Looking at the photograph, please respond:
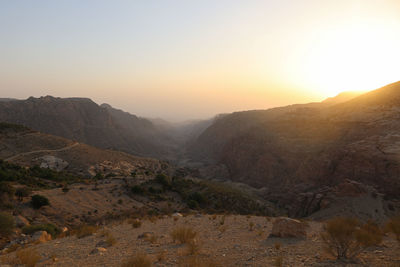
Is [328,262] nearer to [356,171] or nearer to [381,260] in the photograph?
[381,260]

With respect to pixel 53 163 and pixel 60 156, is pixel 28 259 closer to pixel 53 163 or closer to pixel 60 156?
pixel 53 163

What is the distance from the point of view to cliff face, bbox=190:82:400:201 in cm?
3059

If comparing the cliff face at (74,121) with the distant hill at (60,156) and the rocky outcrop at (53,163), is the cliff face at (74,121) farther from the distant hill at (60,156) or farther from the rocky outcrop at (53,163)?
the rocky outcrop at (53,163)

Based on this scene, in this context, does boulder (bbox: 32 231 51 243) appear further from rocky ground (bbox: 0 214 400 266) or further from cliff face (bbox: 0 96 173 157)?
cliff face (bbox: 0 96 173 157)

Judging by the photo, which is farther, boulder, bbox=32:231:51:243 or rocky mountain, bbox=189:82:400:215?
rocky mountain, bbox=189:82:400:215

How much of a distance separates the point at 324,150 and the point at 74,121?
91760 millimetres

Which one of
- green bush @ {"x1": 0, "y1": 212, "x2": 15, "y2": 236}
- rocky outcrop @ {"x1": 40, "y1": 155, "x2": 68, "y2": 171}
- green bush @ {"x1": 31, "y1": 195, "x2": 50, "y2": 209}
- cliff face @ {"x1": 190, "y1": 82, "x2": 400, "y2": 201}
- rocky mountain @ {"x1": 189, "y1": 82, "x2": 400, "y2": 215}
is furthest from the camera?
rocky outcrop @ {"x1": 40, "y1": 155, "x2": 68, "y2": 171}

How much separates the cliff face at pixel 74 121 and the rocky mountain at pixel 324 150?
50329 mm

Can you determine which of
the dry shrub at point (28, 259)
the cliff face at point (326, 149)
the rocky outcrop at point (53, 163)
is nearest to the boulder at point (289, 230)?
the dry shrub at point (28, 259)

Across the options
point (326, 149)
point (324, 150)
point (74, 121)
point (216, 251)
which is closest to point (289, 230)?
point (216, 251)

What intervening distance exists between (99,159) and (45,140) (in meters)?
15.1

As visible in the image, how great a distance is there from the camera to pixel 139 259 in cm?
571

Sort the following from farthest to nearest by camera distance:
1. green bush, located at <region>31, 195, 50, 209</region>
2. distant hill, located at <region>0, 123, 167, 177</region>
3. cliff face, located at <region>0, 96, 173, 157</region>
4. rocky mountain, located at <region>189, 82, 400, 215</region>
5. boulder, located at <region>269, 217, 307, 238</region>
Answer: cliff face, located at <region>0, 96, 173, 157</region> → distant hill, located at <region>0, 123, 167, 177</region> → rocky mountain, located at <region>189, 82, 400, 215</region> → green bush, located at <region>31, 195, 50, 209</region> → boulder, located at <region>269, 217, 307, 238</region>

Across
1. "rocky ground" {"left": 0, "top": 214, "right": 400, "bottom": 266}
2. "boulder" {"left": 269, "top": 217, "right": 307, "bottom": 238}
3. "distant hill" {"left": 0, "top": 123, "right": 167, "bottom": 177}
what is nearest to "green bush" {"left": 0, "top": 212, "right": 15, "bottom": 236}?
"rocky ground" {"left": 0, "top": 214, "right": 400, "bottom": 266}
